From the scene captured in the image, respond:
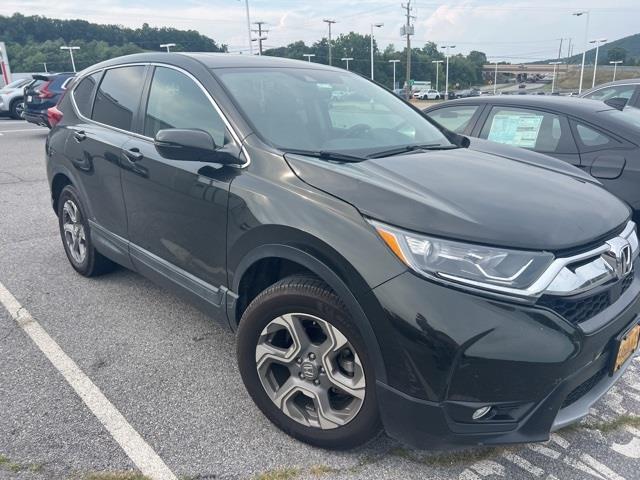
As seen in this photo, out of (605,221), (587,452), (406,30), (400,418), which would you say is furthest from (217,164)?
(406,30)

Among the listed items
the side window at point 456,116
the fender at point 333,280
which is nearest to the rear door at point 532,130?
the side window at point 456,116

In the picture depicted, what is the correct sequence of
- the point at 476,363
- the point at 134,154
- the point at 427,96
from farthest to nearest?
the point at 427,96 < the point at 134,154 < the point at 476,363

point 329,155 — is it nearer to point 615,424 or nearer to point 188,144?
point 188,144

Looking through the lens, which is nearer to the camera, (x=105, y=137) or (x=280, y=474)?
(x=280, y=474)

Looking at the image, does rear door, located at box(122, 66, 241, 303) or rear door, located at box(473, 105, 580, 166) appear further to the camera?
rear door, located at box(473, 105, 580, 166)

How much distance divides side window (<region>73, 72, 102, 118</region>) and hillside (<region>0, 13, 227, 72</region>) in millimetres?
73368

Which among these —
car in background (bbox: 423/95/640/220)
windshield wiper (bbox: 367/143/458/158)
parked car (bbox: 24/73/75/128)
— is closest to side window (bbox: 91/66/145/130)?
windshield wiper (bbox: 367/143/458/158)

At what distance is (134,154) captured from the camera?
→ 3287mm

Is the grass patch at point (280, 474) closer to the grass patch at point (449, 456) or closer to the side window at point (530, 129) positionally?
the grass patch at point (449, 456)

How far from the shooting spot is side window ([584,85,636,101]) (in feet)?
A: 25.2

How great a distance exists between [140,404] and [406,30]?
50.6 m

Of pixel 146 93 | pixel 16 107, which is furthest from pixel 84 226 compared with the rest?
pixel 16 107

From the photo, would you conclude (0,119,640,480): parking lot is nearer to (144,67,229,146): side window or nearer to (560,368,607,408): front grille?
(560,368,607,408): front grille

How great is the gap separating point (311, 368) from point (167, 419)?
834 millimetres
